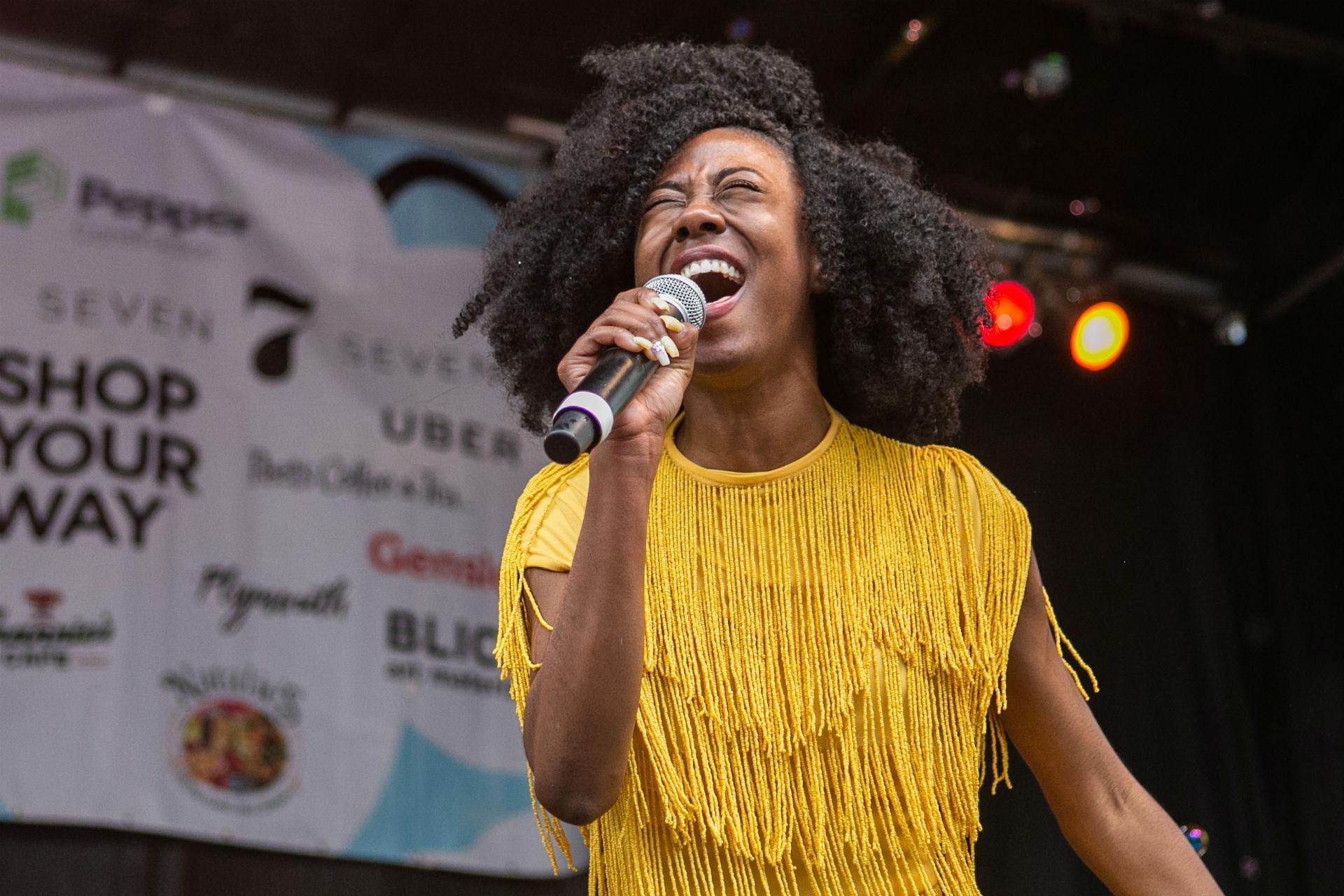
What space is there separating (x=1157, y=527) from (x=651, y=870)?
3.82 meters

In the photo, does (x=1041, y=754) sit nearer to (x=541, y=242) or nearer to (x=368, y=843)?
(x=541, y=242)

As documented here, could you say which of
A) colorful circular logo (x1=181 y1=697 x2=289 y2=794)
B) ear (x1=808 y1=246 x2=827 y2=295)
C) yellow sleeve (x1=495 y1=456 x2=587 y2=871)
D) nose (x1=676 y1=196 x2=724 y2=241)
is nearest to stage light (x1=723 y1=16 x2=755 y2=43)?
colorful circular logo (x1=181 y1=697 x2=289 y2=794)

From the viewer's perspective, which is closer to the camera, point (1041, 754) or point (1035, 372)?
point (1041, 754)

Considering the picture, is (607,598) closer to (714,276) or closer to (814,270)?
(714,276)

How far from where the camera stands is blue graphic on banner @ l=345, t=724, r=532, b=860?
4242 mm

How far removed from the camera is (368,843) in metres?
4.21

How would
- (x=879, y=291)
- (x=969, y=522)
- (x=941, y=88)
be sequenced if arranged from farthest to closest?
(x=941, y=88)
(x=879, y=291)
(x=969, y=522)

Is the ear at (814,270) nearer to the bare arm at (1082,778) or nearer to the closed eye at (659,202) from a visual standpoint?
the closed eye at (659,202)

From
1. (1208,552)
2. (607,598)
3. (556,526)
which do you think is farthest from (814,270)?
(1208,552)

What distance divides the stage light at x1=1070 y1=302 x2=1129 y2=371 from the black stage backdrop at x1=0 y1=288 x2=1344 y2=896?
0.15m

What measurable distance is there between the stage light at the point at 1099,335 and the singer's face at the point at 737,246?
3.11 meters

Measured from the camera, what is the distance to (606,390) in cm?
150

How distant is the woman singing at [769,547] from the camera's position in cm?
169

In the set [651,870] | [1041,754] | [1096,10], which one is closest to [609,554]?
[651,870]
